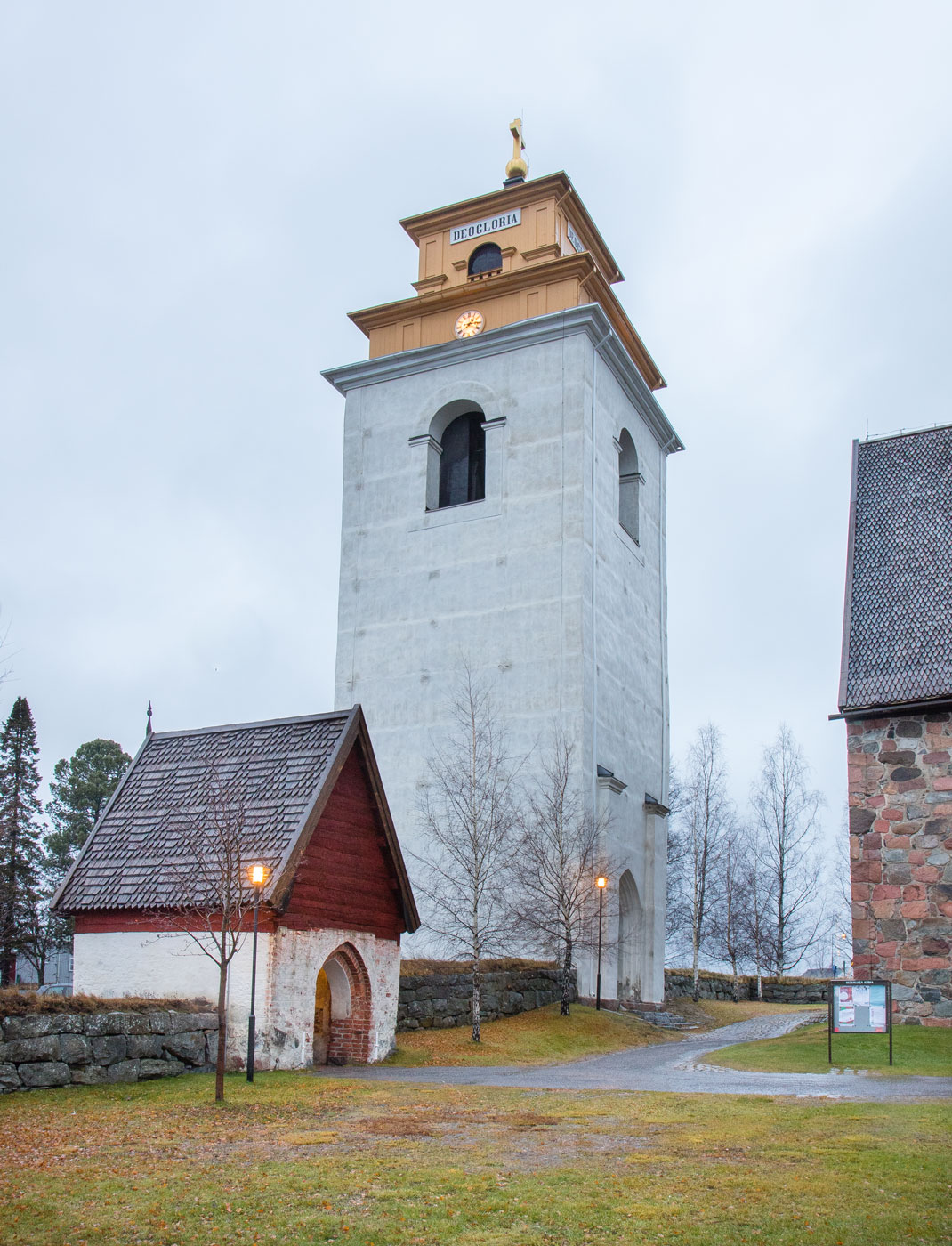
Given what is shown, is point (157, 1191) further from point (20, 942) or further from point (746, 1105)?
point (20, 942)

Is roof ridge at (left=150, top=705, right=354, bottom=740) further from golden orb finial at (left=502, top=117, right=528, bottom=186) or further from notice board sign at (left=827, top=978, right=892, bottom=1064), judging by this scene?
golden orb finial at (left=502, top=117, right=528, bottom=186)

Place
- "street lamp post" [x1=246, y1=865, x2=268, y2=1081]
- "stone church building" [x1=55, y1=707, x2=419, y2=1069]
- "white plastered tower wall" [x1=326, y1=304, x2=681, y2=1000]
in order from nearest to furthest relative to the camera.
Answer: "street lamp post" [x1=246, y1=865, x2=268, y2=1081] → "stone church building" [x1=55, y1=707, x2=419, y2=1069] → "white plastered tower wall" [x1=326, y1=304, x2=681, y2=1000]

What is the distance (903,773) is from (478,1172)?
1372 cm

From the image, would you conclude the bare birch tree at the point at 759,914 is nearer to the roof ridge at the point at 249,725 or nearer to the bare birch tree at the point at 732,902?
the bare birch tree at the point at 732,902

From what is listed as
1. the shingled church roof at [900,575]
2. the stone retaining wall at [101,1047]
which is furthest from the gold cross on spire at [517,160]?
the stone retaining wall at [101,1047]

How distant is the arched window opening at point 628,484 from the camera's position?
128 ft

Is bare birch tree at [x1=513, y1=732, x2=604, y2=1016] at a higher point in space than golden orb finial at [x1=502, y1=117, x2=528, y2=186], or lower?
lower

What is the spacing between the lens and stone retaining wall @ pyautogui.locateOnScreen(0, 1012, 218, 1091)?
13930 mm

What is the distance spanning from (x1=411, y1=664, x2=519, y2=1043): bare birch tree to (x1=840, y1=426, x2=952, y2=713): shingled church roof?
9939 mm

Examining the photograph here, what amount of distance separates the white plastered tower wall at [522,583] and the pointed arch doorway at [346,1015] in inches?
518

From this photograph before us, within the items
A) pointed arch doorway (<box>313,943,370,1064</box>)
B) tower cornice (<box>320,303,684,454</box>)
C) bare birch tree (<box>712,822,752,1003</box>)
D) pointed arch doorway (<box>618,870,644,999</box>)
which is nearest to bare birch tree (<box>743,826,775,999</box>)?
bare birch tree (<box>712,822,752,1003</box>)

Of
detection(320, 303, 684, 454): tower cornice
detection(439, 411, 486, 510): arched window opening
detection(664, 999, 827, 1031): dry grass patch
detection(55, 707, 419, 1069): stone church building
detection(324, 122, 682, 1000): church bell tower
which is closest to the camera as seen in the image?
detection(55, 707, 419, 1069): stone church building

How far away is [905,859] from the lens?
20.2 meters

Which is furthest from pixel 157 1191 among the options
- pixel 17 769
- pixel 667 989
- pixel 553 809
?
pixel 17 769
